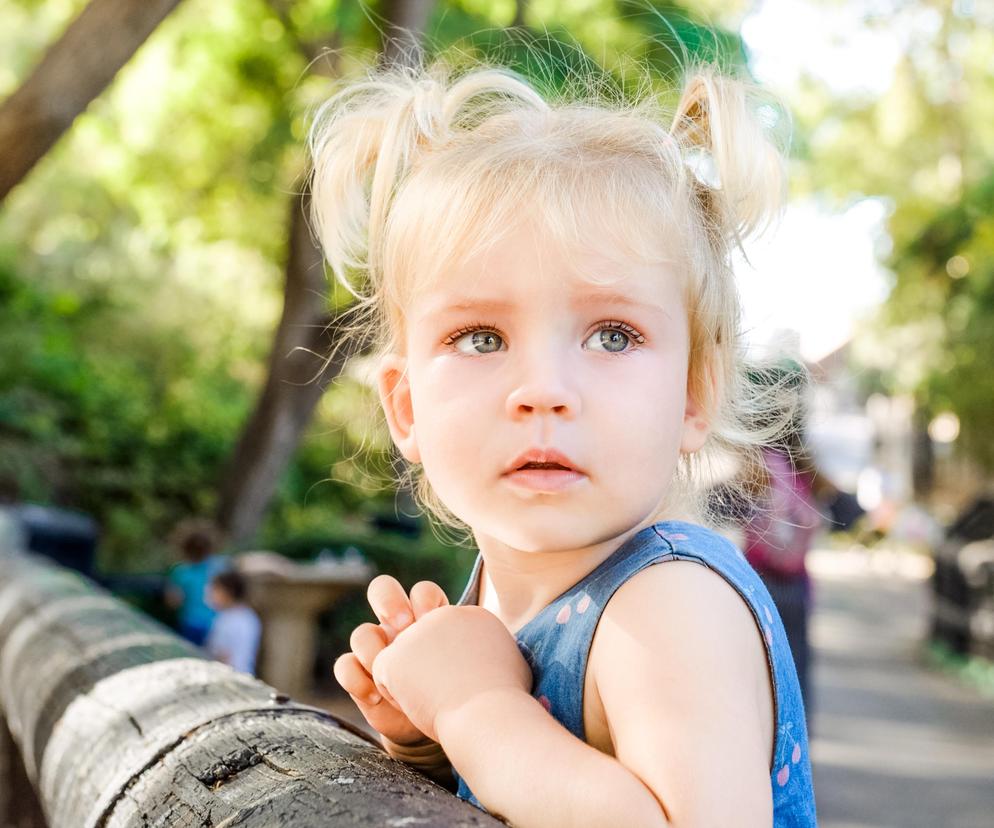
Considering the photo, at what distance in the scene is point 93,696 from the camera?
218 centimetres

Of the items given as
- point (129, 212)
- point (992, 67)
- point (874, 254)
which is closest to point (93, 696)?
point (874, 254)

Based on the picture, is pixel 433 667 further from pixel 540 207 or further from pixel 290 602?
pixel 290 602

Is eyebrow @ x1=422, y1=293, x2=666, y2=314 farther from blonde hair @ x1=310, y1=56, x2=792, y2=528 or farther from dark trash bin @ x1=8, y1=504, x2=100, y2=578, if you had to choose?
dark trash bin @ x1=8, y1=504, x2=100, y2=578

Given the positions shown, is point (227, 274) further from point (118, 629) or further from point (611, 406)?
point (611, 406)

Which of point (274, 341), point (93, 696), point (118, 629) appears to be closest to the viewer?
point (93, 696)

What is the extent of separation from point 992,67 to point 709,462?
1958cm

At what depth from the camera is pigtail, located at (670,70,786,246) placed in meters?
1.43

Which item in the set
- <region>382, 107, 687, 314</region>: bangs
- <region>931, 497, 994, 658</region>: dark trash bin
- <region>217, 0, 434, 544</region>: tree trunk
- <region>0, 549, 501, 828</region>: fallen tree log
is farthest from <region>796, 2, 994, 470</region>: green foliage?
<region>382, 107, 687, 314</region>: bangs

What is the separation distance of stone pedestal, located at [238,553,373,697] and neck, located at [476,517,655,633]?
768cm

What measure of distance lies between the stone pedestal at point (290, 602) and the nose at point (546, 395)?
313 inches

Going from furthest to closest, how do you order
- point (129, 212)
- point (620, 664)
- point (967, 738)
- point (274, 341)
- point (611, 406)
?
point (129, 212), point (274, 341), point (967, 738), point (611, 406), point (620, 664)

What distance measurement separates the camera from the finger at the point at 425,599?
1.45 m

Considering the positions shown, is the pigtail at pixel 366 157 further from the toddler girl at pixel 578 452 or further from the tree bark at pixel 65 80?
the tree bark at pixel 65 80

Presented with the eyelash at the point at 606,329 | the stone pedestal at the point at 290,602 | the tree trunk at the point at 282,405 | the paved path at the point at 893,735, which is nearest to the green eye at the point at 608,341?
the eyelash at the point at 606,329
